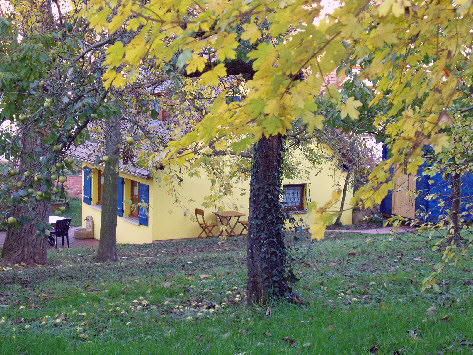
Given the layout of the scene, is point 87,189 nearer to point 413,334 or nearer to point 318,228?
point 413,334

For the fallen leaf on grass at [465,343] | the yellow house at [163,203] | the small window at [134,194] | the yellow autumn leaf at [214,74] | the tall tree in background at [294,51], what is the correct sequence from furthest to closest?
the small window at [134,194] < the yellow house at [163,203] < the fallen leaf on grass at [465,343] < the yellow autumn leaf at [214,74] < the tall tree in background at [294,51]

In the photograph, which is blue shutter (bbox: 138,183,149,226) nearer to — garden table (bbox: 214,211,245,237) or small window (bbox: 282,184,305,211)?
garden table (bbox: 214,211,245,237)

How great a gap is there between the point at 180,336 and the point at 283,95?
10.5ft

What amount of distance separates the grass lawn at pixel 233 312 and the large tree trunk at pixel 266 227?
0.26m

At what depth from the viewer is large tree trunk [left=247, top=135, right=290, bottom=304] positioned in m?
5.50

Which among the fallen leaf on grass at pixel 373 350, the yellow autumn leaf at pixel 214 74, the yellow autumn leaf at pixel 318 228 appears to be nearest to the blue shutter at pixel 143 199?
the fallen leaf on grass at pixel 373 350

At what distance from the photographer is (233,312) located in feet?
18.1

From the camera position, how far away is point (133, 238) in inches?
687

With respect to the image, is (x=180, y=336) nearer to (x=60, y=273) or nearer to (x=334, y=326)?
(x=334, y=326)

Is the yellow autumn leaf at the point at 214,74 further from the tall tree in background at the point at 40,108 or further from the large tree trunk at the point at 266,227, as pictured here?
the large tree trunk at the point at 266,227

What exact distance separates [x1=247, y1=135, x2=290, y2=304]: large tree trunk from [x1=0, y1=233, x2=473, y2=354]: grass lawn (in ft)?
0.84

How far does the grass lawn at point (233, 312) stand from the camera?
428 centimetres

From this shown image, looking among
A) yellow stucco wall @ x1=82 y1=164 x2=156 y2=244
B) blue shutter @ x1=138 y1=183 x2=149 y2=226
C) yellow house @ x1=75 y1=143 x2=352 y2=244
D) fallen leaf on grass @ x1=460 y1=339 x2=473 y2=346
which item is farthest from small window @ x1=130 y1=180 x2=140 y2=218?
fallen leaf on grass @ x1=460 y1=339 x2=473 y2=346

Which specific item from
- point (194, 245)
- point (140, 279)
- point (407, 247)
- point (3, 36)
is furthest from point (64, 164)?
point (194, 245)
